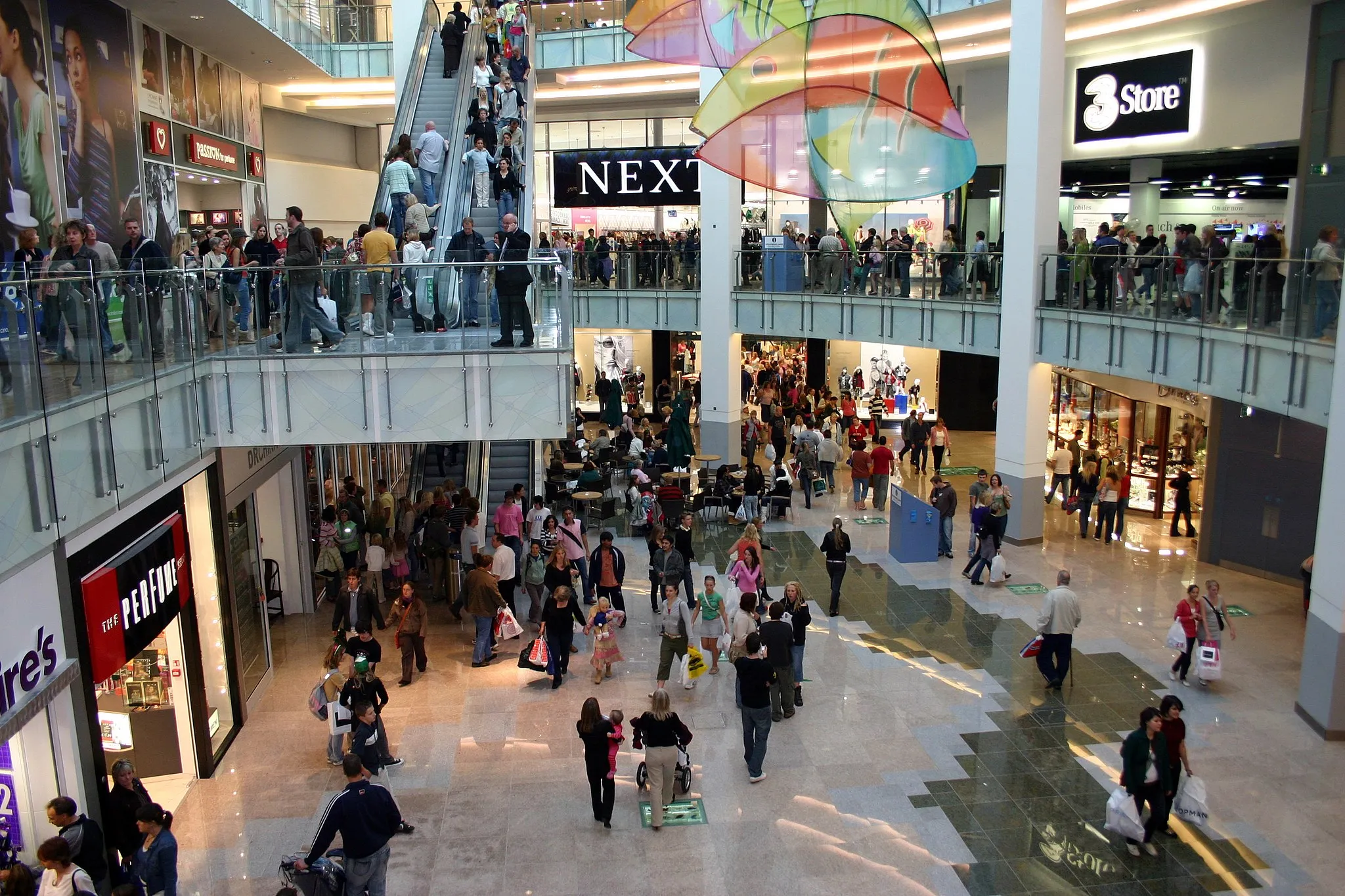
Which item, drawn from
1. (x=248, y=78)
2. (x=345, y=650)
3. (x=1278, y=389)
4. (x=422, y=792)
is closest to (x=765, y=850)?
(x=422, y=792)

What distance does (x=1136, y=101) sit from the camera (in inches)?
851

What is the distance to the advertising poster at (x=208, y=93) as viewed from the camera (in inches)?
896

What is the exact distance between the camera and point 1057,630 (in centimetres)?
1248

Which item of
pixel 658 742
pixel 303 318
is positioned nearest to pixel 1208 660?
pixel 658 742

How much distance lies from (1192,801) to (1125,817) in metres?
0.62

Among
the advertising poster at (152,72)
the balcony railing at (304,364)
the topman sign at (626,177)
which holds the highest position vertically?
the advertising poster at (152,72)

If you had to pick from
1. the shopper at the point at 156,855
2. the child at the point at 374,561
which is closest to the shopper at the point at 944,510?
the child at the point at 374,561

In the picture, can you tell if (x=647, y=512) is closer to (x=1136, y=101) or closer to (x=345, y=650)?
(x=345, y=650)

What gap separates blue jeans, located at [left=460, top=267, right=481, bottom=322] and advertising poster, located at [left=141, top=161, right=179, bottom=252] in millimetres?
10144

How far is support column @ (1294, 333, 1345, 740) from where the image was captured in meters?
11.5

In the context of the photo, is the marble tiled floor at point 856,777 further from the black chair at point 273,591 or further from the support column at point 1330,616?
the black chair at point 273,591

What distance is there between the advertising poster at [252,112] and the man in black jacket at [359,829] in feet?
72.8

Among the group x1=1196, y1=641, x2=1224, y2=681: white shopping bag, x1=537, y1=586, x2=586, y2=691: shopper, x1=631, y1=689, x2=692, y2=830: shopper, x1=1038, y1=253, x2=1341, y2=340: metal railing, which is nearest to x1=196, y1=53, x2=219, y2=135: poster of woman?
x1=537, y1=586, x2=586, y2=691: shopper

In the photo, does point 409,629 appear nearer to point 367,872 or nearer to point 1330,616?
point 367,872
